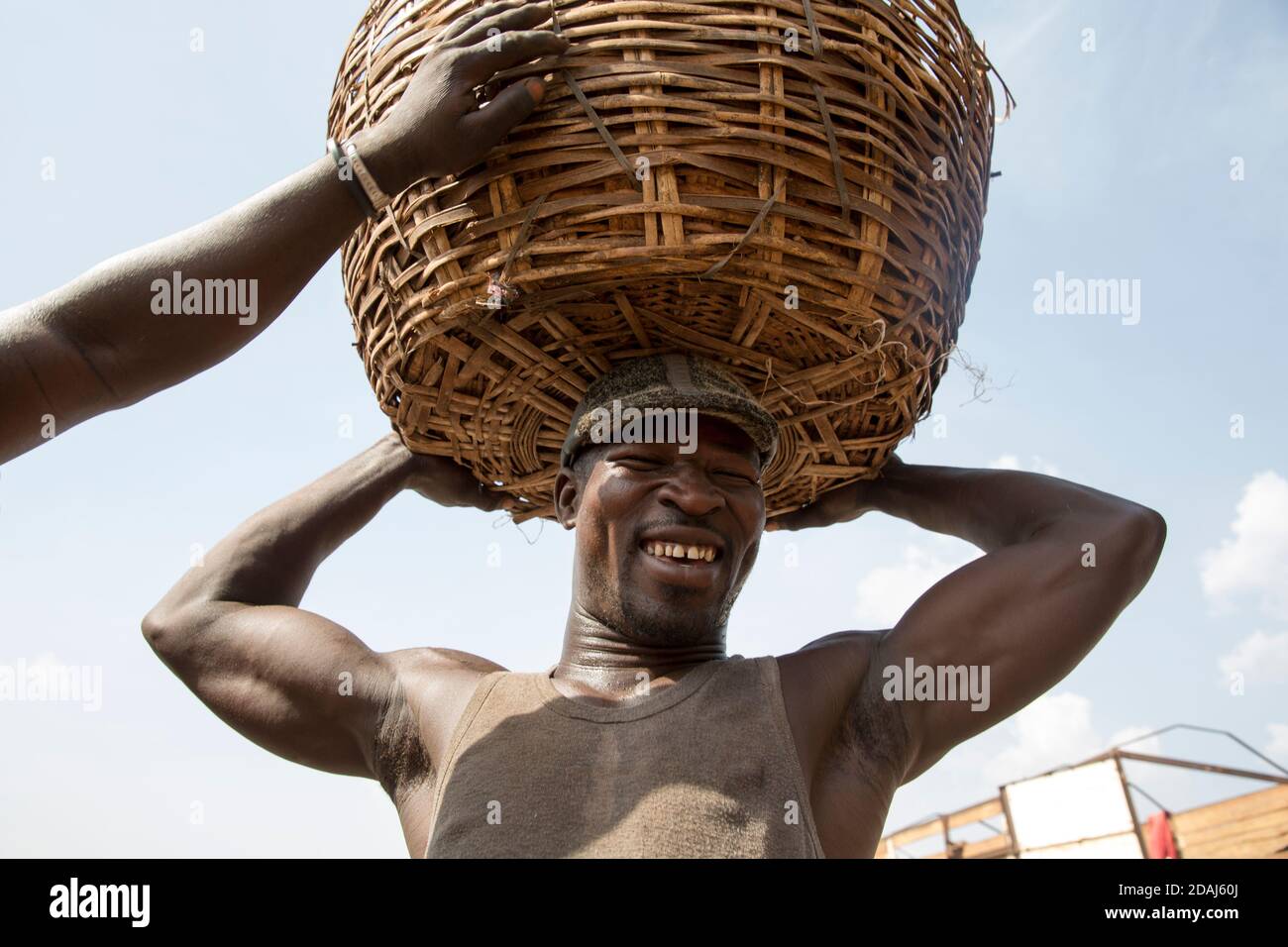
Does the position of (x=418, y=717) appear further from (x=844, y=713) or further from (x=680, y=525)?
(x=844, y=713)

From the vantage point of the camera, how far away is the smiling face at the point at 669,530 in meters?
2.06

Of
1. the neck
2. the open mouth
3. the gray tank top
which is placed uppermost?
the open mouth

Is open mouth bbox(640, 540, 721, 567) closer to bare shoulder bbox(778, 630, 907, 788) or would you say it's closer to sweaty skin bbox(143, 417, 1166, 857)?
sweaty skin bbox(143, 417, 1166, 857)

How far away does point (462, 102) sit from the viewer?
5.60 ft

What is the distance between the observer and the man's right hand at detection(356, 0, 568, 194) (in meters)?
1.69

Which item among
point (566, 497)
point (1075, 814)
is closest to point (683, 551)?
point (566, 497)

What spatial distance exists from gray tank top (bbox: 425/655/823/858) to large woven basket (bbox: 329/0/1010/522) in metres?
0.60

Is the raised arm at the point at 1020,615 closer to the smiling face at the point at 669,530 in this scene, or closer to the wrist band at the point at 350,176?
the smiling face at the point at 669,530

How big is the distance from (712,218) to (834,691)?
3.02ft

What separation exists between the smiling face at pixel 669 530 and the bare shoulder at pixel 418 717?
31 centimetres

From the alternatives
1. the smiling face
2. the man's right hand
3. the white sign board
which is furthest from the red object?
the man's right hand
